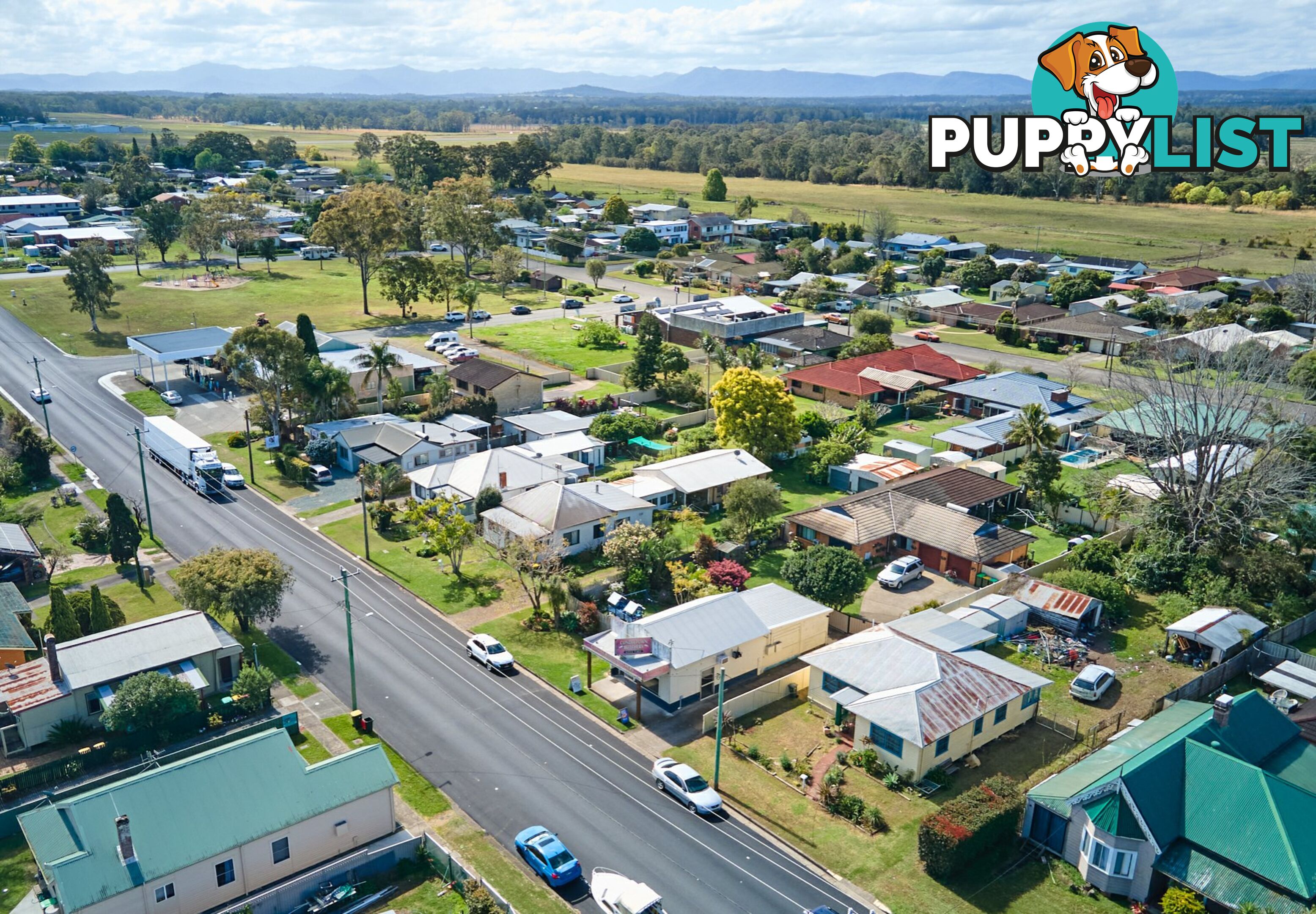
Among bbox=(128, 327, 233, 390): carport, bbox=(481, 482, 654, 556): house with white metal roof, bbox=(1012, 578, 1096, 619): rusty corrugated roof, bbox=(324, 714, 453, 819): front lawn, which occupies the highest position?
bbox=(128, 327, 233, 390): carport

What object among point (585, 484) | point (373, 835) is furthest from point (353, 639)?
point (585, 484)

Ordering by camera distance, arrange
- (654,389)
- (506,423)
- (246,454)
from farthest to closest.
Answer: (654,389) → (506,423) → (246,454)

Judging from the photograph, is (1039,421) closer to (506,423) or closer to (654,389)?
(654,389)

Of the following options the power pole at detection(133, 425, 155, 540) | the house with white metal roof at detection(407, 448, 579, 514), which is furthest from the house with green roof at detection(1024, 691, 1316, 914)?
the power pole at detection(133, 425, 155, 540)

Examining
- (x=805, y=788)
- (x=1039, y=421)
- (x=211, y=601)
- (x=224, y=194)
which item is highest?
(x=224, y=194)

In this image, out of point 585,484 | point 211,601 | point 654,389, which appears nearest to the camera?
point 211,601

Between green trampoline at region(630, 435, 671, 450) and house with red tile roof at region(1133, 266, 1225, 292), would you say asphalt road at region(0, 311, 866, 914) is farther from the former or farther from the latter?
house with red tile roof at region(1133, 266, 1225, 292)

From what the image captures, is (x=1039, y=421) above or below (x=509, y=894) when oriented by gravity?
above
